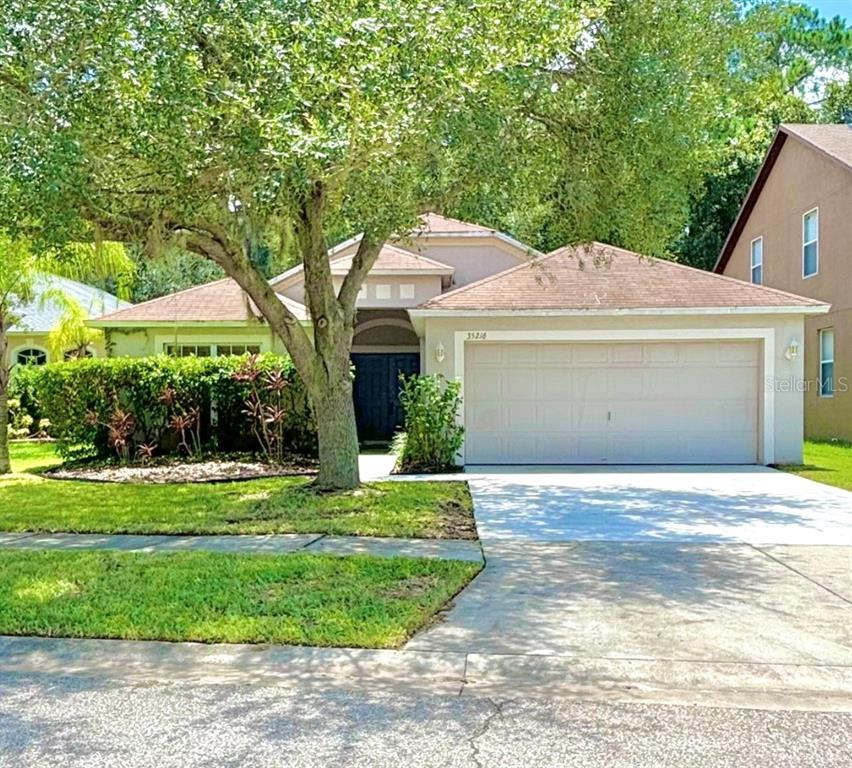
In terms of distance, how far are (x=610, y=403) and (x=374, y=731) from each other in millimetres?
11030

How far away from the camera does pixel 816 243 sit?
61.6ft

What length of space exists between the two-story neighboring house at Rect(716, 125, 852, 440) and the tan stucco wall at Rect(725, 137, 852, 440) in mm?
22

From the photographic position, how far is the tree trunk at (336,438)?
1060cm

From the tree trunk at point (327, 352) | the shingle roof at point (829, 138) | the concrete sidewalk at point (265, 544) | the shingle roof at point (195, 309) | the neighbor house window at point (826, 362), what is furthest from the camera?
the neighbor house window at point (826, 362)

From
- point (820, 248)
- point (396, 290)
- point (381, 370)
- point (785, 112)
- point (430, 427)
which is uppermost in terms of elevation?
point (785, 112)

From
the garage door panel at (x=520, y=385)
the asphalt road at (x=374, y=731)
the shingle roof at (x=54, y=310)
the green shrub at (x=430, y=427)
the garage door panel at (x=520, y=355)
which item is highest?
the shingle roof at (x=54, y=310)

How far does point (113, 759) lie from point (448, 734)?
153cm

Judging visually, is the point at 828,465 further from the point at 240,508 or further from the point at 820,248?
the point at 240,508

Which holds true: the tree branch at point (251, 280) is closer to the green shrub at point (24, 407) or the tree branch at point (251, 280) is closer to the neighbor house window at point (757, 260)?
the green shrub at point (24, 407)

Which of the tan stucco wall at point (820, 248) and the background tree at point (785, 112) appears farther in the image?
the background tree at point (785, 112)

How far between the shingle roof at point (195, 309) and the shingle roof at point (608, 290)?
464cm

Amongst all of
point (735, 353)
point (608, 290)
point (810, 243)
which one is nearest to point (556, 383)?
point (608, 290)

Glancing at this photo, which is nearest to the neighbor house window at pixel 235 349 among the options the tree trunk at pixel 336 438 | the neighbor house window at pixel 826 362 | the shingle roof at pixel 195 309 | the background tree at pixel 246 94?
the shingle roof at pixel 195 309

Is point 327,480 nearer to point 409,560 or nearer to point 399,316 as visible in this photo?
point 409,560
